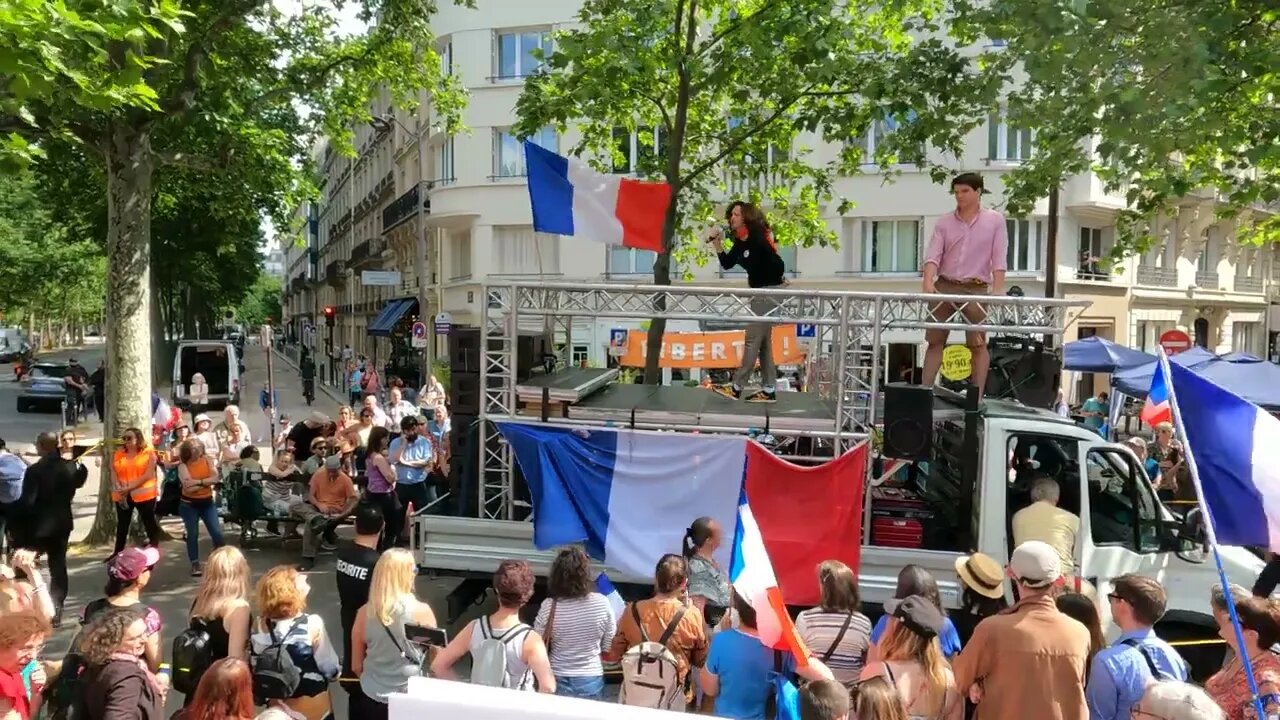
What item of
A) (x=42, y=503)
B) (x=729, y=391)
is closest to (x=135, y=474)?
(x=42, y=503)

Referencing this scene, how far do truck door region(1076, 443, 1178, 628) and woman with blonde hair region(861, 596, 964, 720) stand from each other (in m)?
2.93

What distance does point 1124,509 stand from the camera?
7.10 m

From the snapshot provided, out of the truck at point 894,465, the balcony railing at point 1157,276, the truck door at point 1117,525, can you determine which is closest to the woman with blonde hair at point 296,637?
the truck at point 894,465

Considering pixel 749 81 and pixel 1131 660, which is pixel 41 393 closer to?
pixel 749 81

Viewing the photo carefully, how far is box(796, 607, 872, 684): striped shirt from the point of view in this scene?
4.73 m

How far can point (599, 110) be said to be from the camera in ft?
44.8

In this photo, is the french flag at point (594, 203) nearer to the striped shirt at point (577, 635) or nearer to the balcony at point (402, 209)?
the striped shirt at point (577, 635)

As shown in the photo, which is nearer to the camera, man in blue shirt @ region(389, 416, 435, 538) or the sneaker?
the sneaker

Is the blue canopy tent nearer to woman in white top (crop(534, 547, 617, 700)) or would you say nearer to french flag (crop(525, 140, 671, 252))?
french flag (crop(525, 140, 671, 252))

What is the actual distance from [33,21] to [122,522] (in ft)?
19.7

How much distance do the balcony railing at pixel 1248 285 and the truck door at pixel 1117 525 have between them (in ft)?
119

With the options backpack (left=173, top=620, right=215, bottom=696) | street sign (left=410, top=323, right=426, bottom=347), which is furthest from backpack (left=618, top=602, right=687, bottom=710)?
street sign (left=410, top=323, right=426, bottom=347)

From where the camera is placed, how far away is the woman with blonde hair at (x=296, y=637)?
14.9ft

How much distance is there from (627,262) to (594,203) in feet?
63.5
